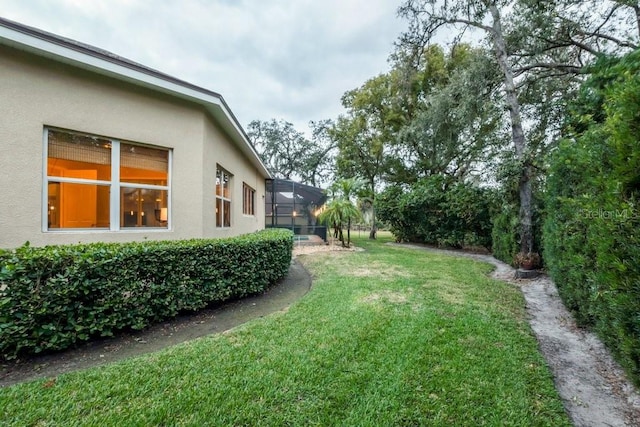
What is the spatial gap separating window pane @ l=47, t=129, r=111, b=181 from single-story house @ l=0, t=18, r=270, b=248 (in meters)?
0.01

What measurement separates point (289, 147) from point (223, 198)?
25801 millimetres

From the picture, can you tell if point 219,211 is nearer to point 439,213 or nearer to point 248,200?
point 248,200

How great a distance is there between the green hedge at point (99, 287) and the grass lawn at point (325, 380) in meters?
0.69

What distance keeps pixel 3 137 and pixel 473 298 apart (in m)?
7.82

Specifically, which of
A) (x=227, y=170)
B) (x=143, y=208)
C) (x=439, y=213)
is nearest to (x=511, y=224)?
(x=439, y=213)

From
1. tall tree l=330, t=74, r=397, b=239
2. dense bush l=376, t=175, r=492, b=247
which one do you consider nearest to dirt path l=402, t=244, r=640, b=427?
dense bush l=376, t=175, r=492, b=247

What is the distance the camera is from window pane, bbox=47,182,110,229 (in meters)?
4.00

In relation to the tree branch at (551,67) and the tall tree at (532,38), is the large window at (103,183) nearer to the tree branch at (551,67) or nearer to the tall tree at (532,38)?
the tall tree at (532,38)

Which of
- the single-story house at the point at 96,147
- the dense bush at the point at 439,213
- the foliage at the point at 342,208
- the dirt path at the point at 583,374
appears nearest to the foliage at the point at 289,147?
the dense bush at the point at 439,213

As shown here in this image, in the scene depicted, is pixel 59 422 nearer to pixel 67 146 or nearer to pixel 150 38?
pixel 67 146

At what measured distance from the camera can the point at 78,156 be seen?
4.22 meters

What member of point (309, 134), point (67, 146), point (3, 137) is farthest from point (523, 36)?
point (309, 134)

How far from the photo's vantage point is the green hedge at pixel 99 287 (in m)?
2.52

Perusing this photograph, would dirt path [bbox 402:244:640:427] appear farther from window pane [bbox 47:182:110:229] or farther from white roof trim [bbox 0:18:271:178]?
white roof trim [bbox 0:18:271:178]
